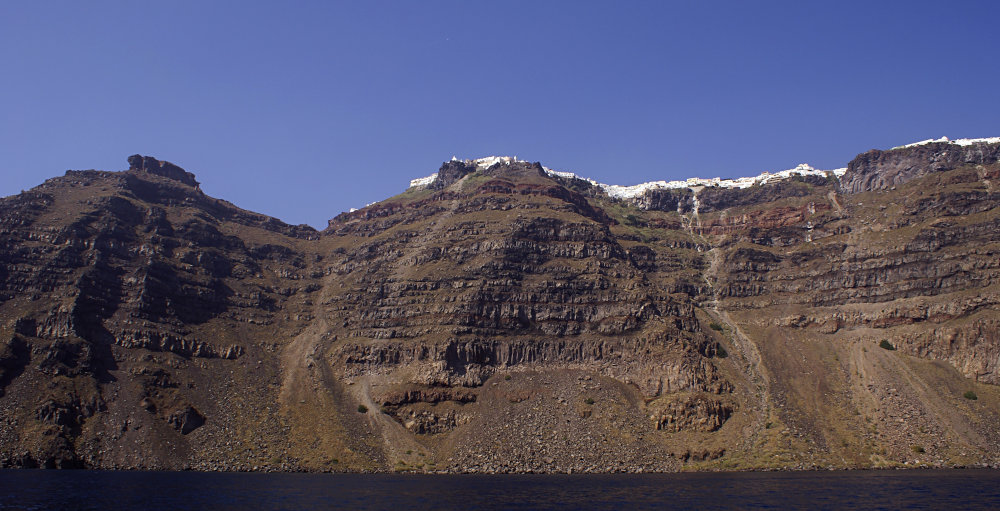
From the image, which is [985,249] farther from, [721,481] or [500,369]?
[500,369]

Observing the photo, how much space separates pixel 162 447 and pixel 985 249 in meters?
164

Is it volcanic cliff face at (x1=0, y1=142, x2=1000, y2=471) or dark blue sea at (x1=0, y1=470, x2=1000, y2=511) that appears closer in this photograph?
dark blue sea at (x1=0, y1=470, x2=1000, y2=511)

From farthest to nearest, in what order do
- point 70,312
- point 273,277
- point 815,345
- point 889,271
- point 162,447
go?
point 273,277
point 889,271
point 815,345
point 70,312
point 162,447

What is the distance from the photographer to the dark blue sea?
68750 millimetres

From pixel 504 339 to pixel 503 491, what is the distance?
2485 inches

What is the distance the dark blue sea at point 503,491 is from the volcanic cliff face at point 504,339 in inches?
499

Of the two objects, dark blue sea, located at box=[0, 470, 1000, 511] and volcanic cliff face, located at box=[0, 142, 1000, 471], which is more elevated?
volcanic cliff face, located at box=[0, 142, 1000, 471]

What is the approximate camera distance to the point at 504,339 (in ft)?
484

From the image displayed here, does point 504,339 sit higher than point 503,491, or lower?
higher

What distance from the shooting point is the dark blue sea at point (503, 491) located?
68.8m

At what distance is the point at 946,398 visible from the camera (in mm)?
119938

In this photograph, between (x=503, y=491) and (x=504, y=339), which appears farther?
(x=504, y=339)

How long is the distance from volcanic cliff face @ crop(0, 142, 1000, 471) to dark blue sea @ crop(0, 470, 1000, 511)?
12.7 m

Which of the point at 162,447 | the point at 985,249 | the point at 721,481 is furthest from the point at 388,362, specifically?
the point at 985,249
